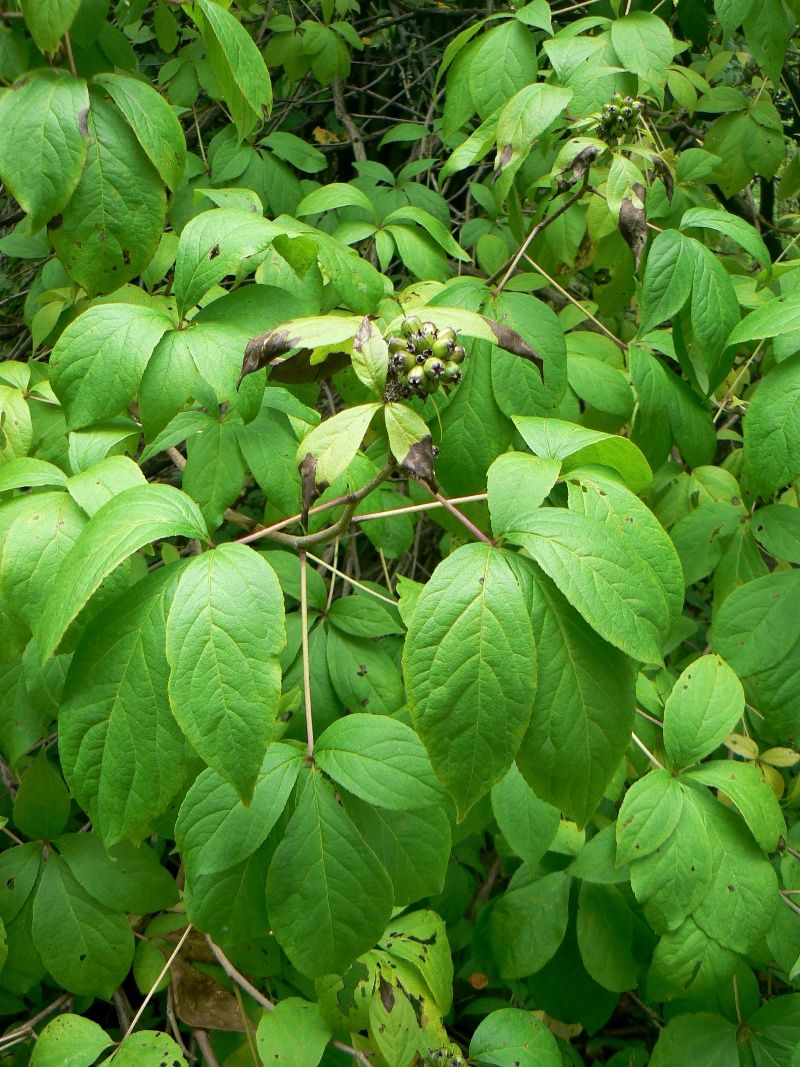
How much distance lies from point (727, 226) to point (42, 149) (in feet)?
4.16

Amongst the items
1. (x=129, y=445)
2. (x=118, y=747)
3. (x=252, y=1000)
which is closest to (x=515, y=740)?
(x=118, y=747)

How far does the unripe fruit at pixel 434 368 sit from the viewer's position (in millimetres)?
1039

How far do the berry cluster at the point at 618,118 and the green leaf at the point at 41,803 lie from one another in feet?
5.23

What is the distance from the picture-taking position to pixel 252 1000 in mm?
1809

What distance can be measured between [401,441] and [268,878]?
617 mm

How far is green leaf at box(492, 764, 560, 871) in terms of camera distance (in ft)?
5.28

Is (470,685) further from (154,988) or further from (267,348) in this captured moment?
(154,988)

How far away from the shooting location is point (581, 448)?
130cm

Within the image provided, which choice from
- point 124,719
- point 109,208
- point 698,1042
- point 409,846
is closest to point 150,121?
point 109,208

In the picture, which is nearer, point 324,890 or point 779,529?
point 324,890

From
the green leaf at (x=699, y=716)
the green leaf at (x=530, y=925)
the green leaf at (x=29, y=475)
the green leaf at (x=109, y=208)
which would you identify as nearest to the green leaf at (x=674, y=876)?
the green leaf at (x=699, y=716)

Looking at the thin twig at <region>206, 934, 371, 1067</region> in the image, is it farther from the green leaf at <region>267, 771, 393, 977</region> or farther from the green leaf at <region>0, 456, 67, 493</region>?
the green leaf at <region>0, 456, 67, 493</region>

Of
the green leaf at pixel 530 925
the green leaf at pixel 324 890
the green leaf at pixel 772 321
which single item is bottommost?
the green leaf at pixel 530 925

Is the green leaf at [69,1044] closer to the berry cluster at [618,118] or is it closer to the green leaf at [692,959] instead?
the green leaf at [692,959]
